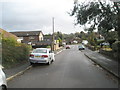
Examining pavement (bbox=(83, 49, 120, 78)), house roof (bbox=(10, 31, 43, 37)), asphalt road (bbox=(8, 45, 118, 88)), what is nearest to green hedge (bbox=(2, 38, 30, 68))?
asphalt road (bbox=(8, 45, 118, 88))

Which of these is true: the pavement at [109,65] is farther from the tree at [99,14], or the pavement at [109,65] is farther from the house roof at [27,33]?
the house roof at [27,33]

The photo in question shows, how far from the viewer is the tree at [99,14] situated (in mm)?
14903

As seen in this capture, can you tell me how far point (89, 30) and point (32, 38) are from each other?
70.3m

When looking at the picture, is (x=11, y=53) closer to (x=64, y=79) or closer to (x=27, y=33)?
(x=64, y=79)

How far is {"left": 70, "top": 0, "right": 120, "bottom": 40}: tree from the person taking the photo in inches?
587

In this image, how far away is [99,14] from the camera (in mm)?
16594

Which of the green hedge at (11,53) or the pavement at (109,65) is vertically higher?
the green hedge at (11,53)

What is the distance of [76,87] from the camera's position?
739 centimetres

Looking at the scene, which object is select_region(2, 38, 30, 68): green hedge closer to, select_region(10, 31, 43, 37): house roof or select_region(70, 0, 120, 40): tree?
select_region(70, 0, 120, 40): tree

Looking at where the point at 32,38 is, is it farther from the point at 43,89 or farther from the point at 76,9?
the point at 43,89

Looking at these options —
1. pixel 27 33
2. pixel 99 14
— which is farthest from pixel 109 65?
pixel 27 33

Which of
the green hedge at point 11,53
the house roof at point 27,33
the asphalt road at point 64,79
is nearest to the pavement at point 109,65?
the asphalt road at point 64,79

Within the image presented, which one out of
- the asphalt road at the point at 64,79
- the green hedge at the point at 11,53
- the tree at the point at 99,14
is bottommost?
the asphalt road at the point at 64,79

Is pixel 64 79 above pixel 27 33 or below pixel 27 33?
below
